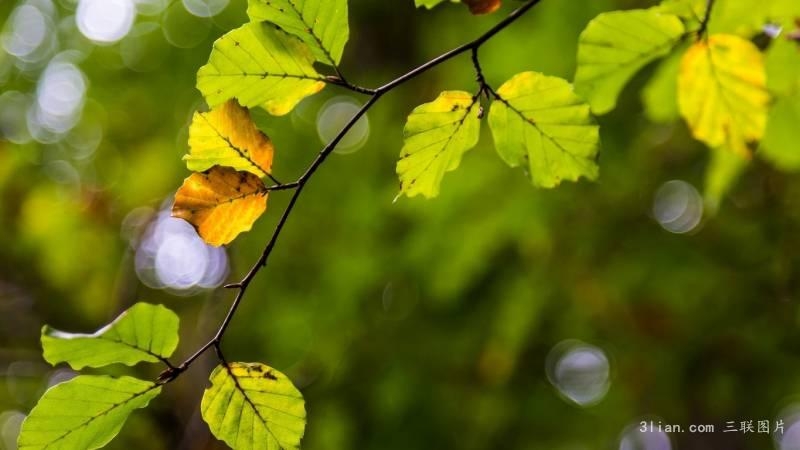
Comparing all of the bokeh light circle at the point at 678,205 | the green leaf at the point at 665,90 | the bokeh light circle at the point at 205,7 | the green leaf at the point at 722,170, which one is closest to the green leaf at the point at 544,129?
the green leaf at the point at 665,90

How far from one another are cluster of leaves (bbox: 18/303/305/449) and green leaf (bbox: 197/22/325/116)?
160 millimetres

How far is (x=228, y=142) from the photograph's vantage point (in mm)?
446

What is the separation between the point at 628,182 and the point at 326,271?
0.82m

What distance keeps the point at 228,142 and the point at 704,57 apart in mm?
432

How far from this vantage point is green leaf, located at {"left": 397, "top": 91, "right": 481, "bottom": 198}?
0.45 metres

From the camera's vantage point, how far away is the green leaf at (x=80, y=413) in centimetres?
41

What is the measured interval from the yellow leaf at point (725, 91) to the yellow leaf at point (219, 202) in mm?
414

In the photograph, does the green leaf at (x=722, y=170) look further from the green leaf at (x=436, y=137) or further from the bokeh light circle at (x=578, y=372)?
the bokeh light circle at (x=578, y=372)

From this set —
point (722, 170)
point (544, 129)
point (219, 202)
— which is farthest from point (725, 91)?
point (219, 202)

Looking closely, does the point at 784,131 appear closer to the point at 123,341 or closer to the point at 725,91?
the point at 725,91

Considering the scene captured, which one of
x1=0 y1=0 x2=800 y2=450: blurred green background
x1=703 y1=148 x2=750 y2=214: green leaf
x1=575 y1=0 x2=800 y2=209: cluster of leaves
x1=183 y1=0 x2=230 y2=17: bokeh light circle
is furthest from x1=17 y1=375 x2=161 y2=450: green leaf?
x1=183 y1=0 x2=230 y2=17: bokeh light circle

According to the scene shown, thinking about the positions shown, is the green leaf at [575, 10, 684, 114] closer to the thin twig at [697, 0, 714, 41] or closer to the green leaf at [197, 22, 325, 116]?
the thin twig at [697, 0, 714, 41]

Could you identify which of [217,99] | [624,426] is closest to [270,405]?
[217,99]

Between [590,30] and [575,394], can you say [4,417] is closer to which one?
[575,394]
